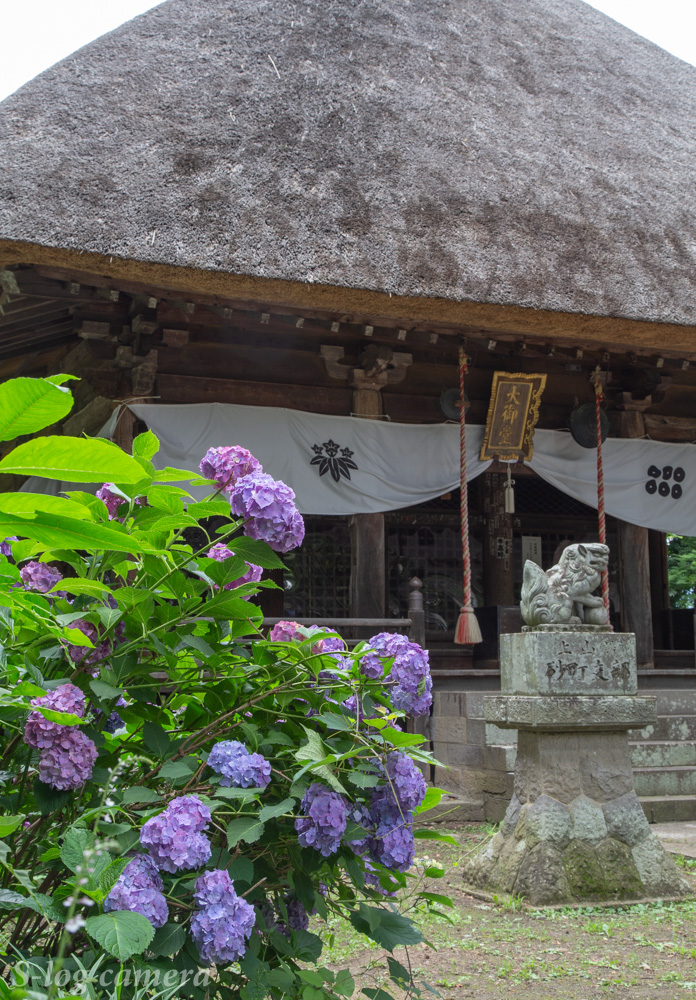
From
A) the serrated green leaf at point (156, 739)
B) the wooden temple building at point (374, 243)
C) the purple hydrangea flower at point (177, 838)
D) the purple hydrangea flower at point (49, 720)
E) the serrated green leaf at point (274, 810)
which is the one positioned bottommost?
the purple hydrangea flower at point (177, 838)

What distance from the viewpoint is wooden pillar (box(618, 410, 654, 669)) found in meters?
7.78

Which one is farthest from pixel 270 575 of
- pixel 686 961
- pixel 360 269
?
pixel 686 961

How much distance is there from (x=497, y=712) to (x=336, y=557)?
17.8 ft

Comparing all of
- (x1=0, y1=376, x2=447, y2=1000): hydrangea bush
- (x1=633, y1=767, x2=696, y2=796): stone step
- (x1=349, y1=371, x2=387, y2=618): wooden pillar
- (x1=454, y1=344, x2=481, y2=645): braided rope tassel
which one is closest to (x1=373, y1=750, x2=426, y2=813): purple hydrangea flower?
(x1=0, y1=376, x2=447, y2=1000): hydrangea bush

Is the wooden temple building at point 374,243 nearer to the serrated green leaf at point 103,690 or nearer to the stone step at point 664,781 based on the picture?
the stone step at point 664,781

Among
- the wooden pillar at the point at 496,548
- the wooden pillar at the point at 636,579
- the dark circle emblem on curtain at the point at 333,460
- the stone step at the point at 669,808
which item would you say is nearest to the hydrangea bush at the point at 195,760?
the stone step at the point at 669,808

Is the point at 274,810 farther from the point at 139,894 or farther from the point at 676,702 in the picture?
the point at 676,702

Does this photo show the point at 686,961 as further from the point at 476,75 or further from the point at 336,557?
the point at 476,75

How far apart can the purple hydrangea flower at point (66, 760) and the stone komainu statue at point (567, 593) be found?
10.0ft

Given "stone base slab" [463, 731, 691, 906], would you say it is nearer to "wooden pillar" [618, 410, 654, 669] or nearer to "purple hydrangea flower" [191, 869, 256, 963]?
"purple hydrangea flower" [191, 869, 256, 963]

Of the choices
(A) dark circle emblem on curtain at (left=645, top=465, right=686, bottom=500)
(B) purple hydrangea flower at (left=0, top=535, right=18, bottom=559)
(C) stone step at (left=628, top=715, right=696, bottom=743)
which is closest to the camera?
(B) purple hydrangea flower at (left=0, top=535, right=18, bottom=559)

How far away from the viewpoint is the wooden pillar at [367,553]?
7168 mm

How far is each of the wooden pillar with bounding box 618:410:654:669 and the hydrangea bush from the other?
264 inches

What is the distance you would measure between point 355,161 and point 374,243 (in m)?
0.89
